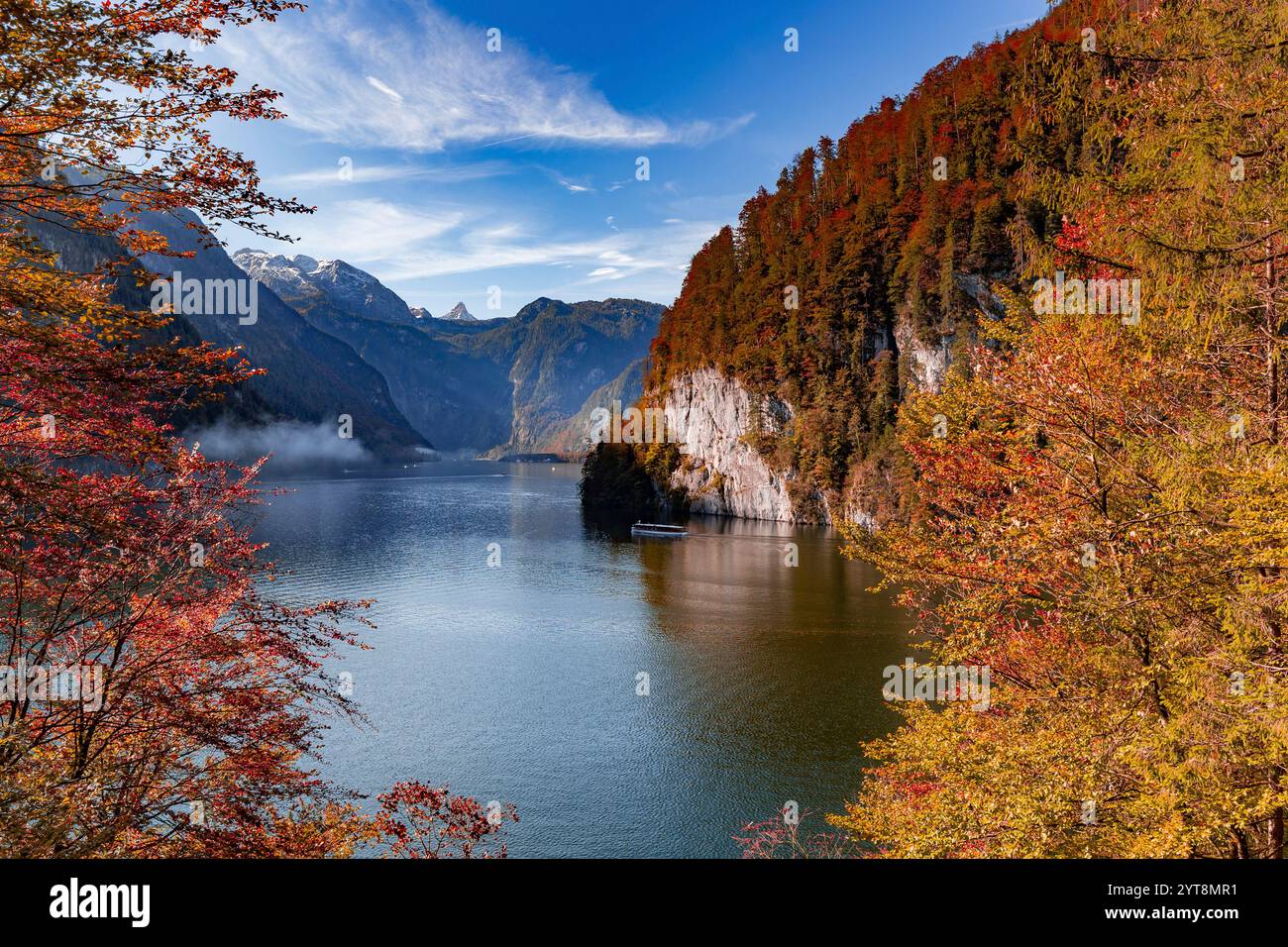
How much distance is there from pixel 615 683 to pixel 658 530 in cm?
4453

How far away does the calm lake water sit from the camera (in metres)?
19.7

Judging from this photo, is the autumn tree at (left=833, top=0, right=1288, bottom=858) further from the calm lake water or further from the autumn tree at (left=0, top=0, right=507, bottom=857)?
the calm lake water

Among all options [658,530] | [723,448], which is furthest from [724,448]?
[658,530]

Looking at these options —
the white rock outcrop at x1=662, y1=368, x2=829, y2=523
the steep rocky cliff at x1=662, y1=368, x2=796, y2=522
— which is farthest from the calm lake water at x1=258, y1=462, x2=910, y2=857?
the white rock outcrop at x1=662, y1=368, x2=829, y2=523

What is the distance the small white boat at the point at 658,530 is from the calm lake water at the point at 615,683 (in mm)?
10999

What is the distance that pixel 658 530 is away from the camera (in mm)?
74125

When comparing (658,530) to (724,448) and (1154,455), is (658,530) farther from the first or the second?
(1154,455)

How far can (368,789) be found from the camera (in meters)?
20.0

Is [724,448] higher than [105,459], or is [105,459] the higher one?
[724,448]

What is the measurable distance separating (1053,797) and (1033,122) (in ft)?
25.1

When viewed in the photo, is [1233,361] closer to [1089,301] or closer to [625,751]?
[1089,301]

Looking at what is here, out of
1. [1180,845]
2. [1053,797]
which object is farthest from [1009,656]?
[1180,845]

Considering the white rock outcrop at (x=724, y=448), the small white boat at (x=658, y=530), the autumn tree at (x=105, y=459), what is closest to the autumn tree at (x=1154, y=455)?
the autumn tree at (x=105, y=459)
